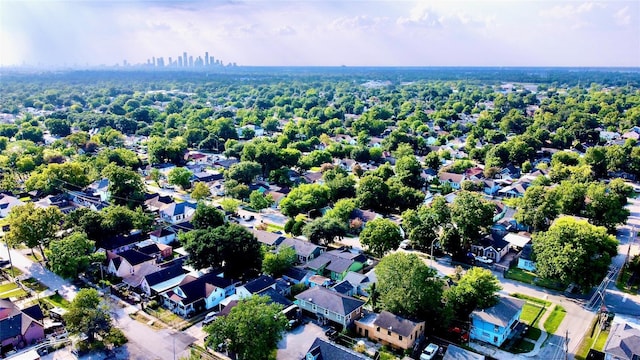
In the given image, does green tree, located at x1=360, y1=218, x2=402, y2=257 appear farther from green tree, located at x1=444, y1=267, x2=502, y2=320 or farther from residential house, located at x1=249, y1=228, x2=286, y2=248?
green tree, located at x1=444, y1=267, x2=502, y2=320

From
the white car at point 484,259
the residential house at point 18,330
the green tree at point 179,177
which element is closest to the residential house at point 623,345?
the white car at point 484,259

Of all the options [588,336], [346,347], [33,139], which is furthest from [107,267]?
[33,139]

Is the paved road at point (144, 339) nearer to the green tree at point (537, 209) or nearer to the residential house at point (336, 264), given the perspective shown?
the residential house at point (336, 264)

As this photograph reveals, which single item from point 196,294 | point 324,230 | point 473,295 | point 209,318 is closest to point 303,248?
point 324,230

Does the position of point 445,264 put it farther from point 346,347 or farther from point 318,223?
point 346,347

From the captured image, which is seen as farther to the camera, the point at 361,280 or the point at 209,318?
the point at 361,280

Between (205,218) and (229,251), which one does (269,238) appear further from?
(229,251)

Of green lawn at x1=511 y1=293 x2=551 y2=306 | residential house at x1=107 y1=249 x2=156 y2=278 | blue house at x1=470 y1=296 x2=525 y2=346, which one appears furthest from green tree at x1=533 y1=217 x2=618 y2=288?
residential house at x1=107 y1=249 x2=156 y2=278
